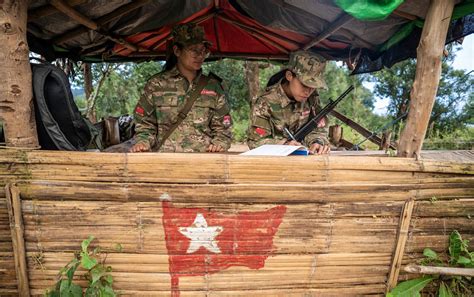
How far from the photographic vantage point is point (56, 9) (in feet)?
6.97

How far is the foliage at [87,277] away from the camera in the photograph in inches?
→ 60.6

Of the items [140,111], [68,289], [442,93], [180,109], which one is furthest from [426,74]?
[442,93]

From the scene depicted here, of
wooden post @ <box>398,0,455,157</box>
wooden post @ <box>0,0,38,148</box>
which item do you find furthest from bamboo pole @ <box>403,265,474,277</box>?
wooden post @ <box>0,0,38,148</box>

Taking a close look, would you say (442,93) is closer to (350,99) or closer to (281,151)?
(350,99)

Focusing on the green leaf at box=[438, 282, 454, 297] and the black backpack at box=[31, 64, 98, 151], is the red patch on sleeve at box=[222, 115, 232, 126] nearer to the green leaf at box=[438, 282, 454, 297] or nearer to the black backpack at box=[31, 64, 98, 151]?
the black backpack at box=[31, 64, 98, 151]

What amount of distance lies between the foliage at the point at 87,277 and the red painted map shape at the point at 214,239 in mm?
351

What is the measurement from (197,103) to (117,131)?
2.69 m

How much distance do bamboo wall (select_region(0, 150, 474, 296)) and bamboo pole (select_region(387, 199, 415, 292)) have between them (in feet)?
0.06

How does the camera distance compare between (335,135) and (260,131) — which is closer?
(260,131)

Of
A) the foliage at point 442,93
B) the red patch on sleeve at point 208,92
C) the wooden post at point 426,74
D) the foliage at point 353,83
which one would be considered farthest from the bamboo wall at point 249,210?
the foliage at point 442,93

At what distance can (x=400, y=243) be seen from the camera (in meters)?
1.74

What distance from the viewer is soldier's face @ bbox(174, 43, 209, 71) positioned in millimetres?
2883

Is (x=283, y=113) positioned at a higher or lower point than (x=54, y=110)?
higher

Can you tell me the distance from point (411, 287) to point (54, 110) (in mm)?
2397
